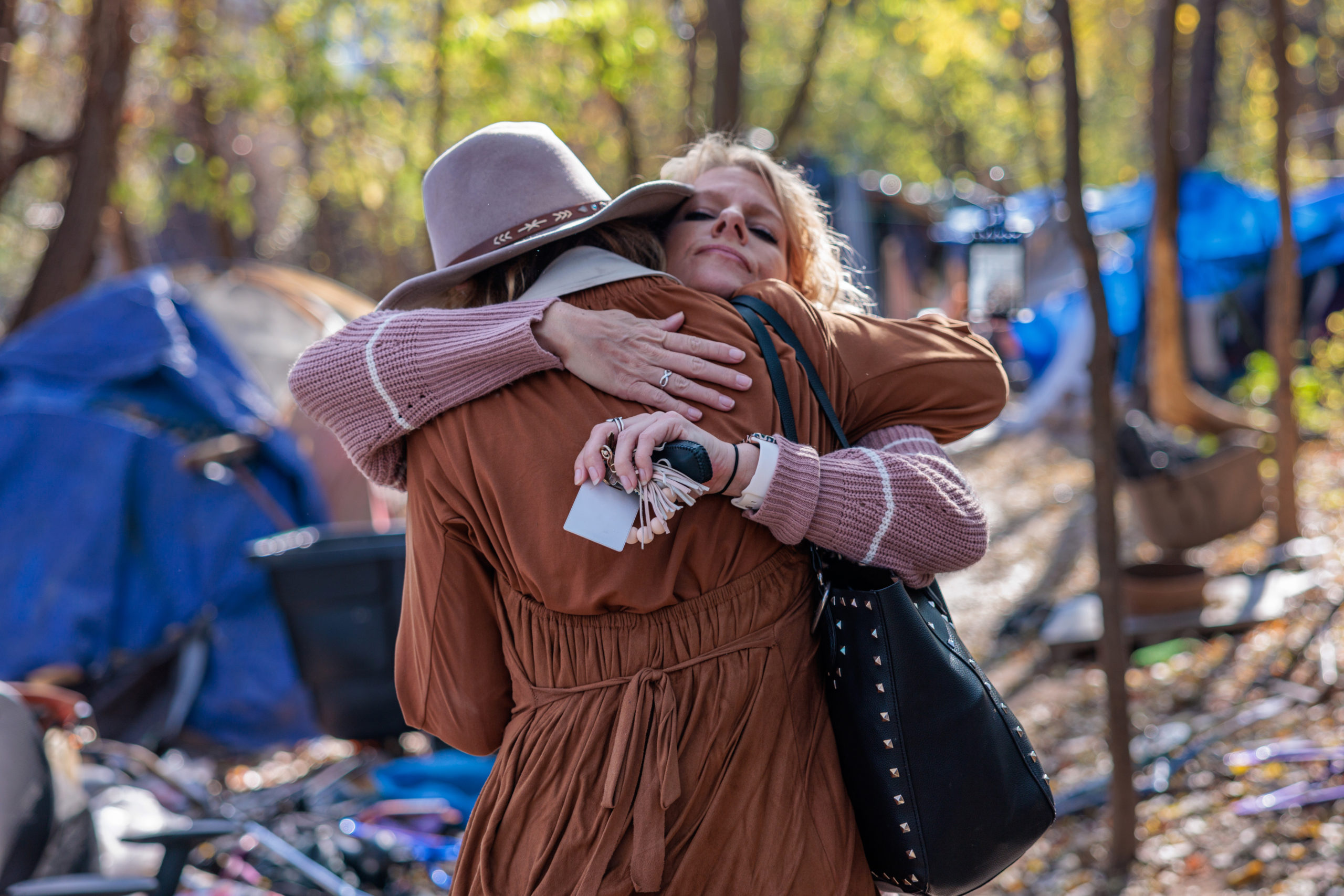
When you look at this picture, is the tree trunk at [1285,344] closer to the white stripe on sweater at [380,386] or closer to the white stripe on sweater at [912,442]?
the white stripe on sweater at [912,442]

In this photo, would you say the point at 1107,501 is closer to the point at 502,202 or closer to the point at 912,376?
the point at 912,376

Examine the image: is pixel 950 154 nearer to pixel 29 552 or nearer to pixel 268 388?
pixel 268 388

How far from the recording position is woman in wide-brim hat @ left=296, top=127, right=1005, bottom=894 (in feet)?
4.74

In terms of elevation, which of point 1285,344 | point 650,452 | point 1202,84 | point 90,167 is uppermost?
point 1202,84

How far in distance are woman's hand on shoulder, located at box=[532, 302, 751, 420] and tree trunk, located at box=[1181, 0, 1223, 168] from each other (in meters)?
10.6

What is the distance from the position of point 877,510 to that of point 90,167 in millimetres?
6594

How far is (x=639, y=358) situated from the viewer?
57.8 inches

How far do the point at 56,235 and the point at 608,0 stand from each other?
3591 mm

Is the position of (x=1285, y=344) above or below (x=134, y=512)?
above

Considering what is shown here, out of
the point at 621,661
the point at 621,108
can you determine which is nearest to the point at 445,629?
the point at 621,661

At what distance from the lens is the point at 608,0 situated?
6422mm

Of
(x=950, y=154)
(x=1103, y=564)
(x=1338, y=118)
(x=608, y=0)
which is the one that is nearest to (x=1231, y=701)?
(x=1103, y=564)

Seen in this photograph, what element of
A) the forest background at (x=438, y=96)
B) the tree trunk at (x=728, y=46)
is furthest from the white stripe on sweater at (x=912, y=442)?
the tree trunk at (x=728, y=46)

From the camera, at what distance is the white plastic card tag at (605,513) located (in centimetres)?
138
